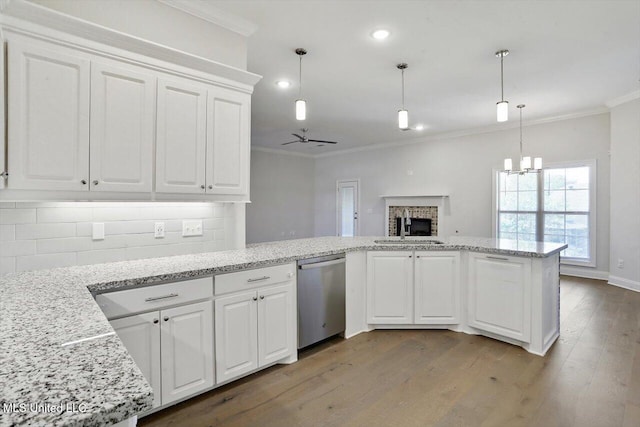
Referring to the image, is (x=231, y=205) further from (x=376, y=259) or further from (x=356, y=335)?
(x=356, y=335)

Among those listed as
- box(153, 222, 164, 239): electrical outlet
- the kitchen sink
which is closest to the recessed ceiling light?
the kitchen sink

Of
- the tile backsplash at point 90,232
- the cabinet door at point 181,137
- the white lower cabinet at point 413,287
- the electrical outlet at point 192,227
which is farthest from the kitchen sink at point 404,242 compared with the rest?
the cabinet door at point 181,137

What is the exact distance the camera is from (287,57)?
12.0 feet

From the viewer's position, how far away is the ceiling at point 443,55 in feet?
9.23

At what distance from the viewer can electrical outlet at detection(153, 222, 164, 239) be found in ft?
8.42

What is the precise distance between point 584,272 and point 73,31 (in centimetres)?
735

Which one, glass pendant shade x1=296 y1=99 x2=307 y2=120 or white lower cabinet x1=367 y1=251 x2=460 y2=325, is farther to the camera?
white lower cabinet x1=367 y1=251 x2=460 y2=325

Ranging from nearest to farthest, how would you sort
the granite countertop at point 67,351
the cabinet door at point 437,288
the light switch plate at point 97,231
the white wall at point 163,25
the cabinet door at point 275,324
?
the granite countertop at point 67,351 < the white wall at point 163,25 < the light switch plate at point 97,231 < the cabinet door at point 275,324 < the cabinet door at point 437,288

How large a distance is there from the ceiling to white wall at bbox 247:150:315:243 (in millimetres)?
3004

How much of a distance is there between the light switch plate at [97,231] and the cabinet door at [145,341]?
0.77m

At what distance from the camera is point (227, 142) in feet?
8.79

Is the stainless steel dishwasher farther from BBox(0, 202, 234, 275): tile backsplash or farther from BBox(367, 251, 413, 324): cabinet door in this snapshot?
BBox(0, 202, 234, 275): tile backsplash

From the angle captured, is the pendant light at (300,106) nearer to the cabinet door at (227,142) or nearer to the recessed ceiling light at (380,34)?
the cabinet door at (227,142)

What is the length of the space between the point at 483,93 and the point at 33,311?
530 cm
